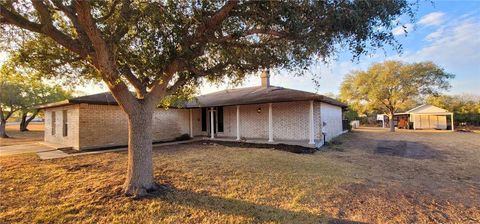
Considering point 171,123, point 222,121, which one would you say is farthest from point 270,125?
point 171,123

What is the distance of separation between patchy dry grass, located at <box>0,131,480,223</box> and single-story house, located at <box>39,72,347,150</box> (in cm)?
378

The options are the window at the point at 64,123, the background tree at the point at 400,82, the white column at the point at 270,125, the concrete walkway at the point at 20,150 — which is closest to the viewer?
the concrete walkway at the point at 20,150

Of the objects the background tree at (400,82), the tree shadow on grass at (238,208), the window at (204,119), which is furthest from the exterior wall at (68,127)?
the background tree at (400,82)

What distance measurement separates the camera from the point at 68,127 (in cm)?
1323

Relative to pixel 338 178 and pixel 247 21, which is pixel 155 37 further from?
pixel 338 178

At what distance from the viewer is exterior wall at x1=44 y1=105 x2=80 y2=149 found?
40.8ft

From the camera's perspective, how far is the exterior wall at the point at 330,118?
14797mm

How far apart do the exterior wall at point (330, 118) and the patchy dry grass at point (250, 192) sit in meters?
6.06

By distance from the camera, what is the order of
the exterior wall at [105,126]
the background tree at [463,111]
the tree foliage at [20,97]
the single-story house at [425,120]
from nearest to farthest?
the exterior wall at [105,126] < the tree foliage at [20,97] < the single-story house at [425,120] < the background tree at [463,111]

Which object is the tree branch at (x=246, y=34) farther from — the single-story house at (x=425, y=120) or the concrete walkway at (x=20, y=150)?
the single-story house at (x=425, y=120)

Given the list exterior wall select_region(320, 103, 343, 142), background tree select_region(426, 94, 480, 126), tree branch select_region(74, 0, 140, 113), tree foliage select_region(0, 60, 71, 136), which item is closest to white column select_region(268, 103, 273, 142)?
exterior wall select_region(320, 103, 343, 142)

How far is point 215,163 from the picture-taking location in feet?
27.7

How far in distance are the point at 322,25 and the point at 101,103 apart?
1190 centimetres

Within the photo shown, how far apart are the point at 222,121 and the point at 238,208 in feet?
41.1
